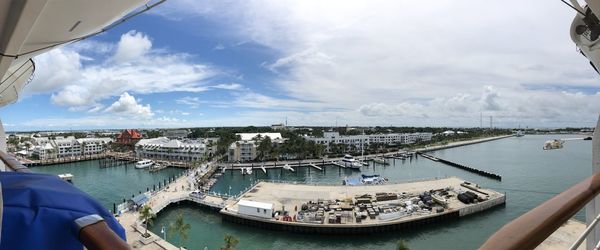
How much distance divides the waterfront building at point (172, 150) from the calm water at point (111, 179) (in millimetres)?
3307

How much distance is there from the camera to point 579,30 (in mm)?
2080

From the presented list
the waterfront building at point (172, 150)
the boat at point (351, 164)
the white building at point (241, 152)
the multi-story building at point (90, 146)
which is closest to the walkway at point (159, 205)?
the white building at point (241, 152)

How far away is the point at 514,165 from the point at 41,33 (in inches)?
1488

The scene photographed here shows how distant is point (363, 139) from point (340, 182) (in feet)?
75.4

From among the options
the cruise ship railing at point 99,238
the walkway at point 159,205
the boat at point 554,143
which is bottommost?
the walkway at point 159,205

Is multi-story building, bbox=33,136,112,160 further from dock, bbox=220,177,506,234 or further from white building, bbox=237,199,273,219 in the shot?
white building, bbox=237,199,273,219

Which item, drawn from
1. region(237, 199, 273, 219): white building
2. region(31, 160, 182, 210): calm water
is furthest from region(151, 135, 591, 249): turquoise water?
region(31, 160, 182, 210): calm water

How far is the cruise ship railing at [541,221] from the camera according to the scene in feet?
1.57

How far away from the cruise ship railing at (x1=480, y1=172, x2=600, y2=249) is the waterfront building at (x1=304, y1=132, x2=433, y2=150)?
136ft

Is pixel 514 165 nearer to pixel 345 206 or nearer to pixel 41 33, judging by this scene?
pixel 345 206

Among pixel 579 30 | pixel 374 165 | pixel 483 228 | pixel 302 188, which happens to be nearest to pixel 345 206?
pixel 302 188

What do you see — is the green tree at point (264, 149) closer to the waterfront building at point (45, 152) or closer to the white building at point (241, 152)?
the white building at point (241, 152)

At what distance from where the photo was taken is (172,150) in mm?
36125

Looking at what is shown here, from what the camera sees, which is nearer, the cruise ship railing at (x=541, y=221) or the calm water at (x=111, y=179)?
the cruise ship railing at (x=541, y=221)
